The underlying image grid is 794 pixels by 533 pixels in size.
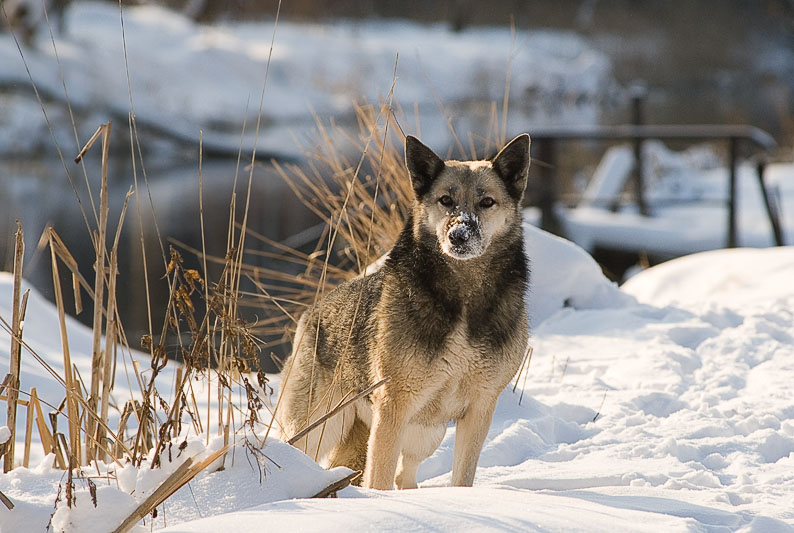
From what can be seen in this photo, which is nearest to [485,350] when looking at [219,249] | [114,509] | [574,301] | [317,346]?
[317,346]

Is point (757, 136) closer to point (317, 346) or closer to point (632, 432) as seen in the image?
point (632, 432)

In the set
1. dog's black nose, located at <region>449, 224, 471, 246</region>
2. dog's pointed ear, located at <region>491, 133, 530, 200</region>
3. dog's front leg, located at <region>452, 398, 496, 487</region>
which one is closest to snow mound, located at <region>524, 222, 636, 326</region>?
dog's pointed ear, located at <region>491, 133, 530, 200</region>

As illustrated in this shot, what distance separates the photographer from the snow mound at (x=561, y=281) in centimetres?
486

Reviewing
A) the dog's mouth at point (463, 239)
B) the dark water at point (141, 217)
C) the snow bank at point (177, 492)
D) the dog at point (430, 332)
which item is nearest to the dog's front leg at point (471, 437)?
the dog at point (430, 332)

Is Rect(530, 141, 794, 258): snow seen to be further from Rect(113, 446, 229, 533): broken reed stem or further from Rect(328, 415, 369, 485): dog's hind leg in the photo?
Rect(113, 446, 229, 533): broken reed stem

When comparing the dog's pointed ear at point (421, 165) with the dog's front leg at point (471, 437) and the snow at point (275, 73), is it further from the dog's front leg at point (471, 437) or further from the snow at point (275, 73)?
the snow at point (275, 73)

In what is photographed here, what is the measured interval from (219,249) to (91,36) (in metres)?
16.5

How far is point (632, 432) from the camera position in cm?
320

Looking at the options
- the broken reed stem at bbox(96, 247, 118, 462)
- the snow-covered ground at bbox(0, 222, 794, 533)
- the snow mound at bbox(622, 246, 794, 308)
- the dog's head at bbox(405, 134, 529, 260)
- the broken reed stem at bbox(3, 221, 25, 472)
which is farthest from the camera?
the snow mound at bbox(622, 246, 794, 308)

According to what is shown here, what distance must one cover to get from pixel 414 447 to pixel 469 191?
870mm

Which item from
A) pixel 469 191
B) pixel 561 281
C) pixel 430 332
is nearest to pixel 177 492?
pixel 430 332

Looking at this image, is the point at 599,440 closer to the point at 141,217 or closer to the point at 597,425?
the point at 597,425

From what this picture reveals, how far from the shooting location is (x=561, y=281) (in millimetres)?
4961

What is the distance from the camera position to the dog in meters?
2.57
